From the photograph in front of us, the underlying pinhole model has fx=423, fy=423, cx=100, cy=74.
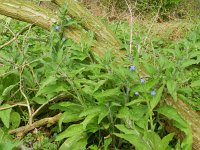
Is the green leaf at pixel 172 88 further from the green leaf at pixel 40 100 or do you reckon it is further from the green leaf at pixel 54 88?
the green leaf at pixel 40 100

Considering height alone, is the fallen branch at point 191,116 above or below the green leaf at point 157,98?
below

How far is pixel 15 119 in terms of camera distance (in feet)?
14.4

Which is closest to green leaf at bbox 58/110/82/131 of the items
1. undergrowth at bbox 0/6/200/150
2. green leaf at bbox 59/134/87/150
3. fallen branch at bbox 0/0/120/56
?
undergrowth at bbox 0/6/200/150

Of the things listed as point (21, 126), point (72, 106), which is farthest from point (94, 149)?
point (21, 126)

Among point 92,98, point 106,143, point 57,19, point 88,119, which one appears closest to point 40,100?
point 92,98

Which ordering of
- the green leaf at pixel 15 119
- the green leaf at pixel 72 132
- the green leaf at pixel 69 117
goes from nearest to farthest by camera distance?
the green leaf at pixel 72 132 < the green leaf at pixel 69 117 < the green leaf at pixel 15 119

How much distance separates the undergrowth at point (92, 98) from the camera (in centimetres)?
363

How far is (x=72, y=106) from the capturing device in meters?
4.09

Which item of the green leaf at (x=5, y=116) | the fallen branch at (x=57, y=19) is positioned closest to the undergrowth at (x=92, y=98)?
the green leaf at (x=5, y=116)

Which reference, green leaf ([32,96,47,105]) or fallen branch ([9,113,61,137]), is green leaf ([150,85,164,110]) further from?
green leaf ([32,96,47,105])

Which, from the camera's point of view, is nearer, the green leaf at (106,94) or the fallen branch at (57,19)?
the green leaf at (106,94)

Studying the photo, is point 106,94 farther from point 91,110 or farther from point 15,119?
point 15,119

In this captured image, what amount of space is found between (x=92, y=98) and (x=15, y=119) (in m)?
0.90

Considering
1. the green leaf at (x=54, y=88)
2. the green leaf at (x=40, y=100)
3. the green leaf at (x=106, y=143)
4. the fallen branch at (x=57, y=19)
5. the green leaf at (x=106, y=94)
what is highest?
the fallen branch at (x=57, y=19)
